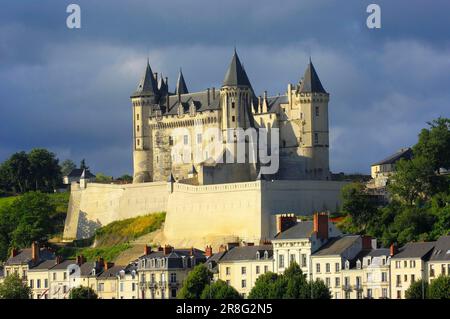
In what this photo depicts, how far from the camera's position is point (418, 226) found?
360 ft

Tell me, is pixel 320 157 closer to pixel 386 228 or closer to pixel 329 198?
pixel 329 198

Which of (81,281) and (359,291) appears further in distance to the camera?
(81,281)

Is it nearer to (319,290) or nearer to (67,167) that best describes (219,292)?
(319,290)

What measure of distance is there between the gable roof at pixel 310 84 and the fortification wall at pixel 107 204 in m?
10.9

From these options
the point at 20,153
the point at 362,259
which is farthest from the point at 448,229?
the point at 20,153

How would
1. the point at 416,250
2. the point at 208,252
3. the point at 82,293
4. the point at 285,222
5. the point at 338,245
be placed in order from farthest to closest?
the point at 208,252
the point at 285,222
the point at 82,293
the point at 338,245
the point at 416,250

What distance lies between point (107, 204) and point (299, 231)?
110 feet

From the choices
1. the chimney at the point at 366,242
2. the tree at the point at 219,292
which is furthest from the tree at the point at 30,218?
the chimney at the point at 366,242

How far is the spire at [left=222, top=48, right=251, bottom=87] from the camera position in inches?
5153

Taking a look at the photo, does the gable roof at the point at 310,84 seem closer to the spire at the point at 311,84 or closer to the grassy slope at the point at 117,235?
the spire at the point at 311,84

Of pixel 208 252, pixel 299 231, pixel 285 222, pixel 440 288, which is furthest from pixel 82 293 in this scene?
pixel 440 288

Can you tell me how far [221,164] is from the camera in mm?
128250
